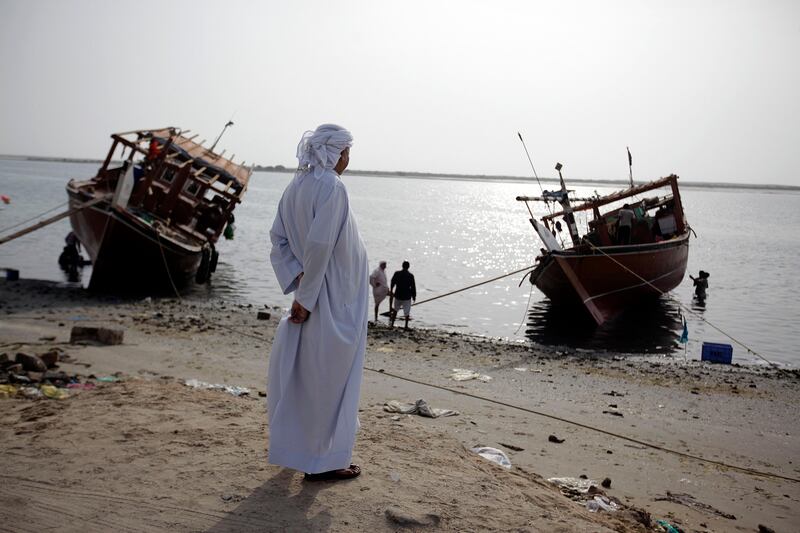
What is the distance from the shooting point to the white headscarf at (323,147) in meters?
3.87

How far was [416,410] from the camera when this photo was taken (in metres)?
6.62

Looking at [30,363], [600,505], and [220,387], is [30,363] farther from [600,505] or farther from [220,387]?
[600,505]

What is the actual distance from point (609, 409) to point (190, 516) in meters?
5.96

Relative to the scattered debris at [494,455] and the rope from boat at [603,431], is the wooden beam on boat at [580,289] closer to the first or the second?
the rope from boat at [603,431]

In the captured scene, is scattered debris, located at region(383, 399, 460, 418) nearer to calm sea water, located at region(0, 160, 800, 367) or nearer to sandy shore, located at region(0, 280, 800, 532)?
sandy shore, located at region(0, 280, 800, 532)

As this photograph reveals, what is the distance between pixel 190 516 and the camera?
11.1ft

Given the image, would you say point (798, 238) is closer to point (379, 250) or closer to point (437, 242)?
point (437, 242)

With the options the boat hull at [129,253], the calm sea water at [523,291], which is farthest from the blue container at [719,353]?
the boat hull at [129,253]

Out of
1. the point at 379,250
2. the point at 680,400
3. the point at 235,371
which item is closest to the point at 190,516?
the point at 235,371

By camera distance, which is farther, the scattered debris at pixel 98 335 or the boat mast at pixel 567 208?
the boat mast at pixel 567 208

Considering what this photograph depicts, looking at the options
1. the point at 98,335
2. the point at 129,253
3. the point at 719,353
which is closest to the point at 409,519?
the point at 98,335

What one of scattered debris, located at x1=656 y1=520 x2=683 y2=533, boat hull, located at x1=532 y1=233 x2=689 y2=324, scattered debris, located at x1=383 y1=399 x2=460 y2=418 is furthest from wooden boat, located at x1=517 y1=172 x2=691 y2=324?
scattered debris, located at x1=656 y1=520 x2=683 y2=533

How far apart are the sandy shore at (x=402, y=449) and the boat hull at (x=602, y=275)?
19.7 feet

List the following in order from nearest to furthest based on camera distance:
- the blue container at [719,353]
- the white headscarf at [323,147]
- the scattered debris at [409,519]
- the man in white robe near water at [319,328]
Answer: the scattered debris at [409,519], the man in white robe near water at [319,328], the white headscarf at [323,147], the blue container at [719,353]
